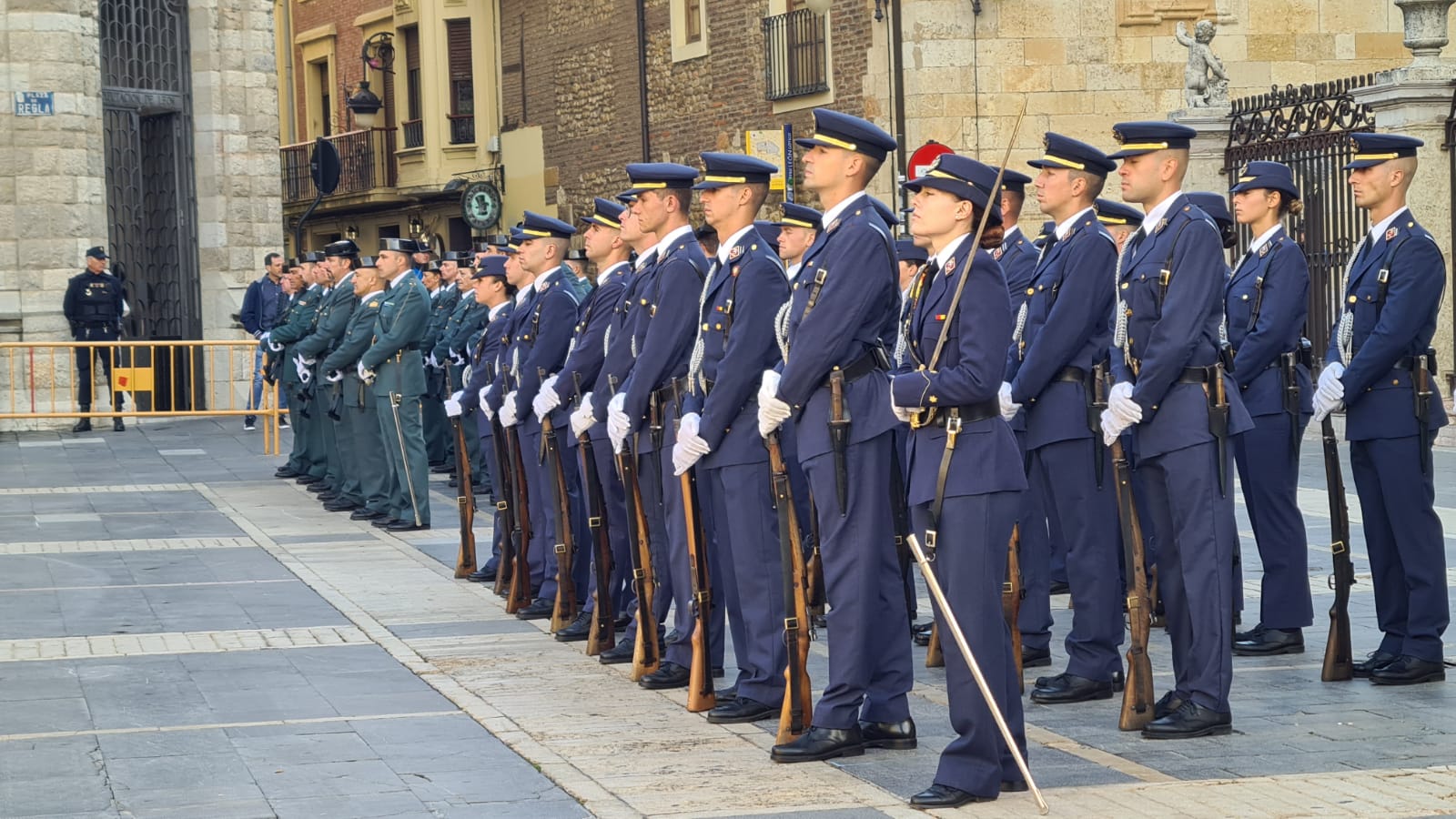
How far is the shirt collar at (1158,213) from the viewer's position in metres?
7.64

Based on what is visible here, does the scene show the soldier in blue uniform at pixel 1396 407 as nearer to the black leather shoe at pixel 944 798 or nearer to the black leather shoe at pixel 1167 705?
the black leather shoe at pixel 1167 705

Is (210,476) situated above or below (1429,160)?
below

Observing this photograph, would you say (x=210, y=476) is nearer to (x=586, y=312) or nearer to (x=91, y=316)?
(x=91, y=316)

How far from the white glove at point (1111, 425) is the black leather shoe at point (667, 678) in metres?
2.04

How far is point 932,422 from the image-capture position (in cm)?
667

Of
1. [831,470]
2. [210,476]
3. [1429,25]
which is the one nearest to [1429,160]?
[1429,25]

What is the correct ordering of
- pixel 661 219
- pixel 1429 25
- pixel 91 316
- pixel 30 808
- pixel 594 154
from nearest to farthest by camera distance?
pixel 30 808 < pixel 661 219 < pixel 1429 25 < pixel 91 316 < pixel 594 154

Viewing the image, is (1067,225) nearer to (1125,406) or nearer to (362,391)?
(1125,406)

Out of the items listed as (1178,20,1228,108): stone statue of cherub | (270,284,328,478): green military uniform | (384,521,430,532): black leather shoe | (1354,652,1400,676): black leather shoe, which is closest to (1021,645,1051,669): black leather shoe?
(1354,652,1400,676): black leather shoe

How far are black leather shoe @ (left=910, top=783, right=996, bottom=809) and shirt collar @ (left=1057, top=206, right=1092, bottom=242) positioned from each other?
2.78 metres

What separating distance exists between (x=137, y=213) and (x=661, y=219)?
1910 cm

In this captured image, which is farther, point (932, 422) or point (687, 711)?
point (687, 711)

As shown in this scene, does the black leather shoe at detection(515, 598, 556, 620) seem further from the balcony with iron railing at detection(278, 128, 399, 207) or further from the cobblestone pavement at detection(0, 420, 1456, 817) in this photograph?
the balcony with iron railing at detection(278, 128, 399, 207)

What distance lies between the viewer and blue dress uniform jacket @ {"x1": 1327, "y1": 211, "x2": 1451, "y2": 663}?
27.1ft
